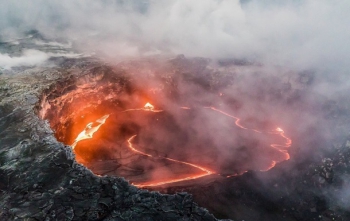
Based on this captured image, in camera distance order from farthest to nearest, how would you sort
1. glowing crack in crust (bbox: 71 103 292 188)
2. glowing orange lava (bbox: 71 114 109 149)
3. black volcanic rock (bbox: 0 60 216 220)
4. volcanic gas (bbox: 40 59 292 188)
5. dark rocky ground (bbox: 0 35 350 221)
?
glowing orange lava (bbox: 71 114 109 149)
volcanic gas (bbox: 40 59 292 188)
glowing crack in crust (bbox: 71 103 292 188)
dark rocky ground (bbox: 0 35 350 221)
black volcanic rock (bbox: 0 60 216 220)

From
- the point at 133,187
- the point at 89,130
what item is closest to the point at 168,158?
the point at 89,130

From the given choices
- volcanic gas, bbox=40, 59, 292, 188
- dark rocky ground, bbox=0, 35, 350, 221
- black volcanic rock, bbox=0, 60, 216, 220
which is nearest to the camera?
black volcanic rock, bbox=0, 60, 216, 220

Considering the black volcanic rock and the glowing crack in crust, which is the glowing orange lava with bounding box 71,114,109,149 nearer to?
the glowing crack in crust

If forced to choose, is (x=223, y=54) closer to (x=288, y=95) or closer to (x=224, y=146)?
(x=288, y=95)

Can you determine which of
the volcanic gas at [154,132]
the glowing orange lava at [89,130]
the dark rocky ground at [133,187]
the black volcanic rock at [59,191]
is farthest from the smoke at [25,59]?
the black volcanic rock at [59,191]

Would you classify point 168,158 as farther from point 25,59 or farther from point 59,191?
point 25,59

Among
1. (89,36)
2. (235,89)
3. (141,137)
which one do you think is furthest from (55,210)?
(89,36)

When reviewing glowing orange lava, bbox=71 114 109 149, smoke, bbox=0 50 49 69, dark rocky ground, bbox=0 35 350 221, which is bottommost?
glowing orange lava, bbox=71 114 109 149

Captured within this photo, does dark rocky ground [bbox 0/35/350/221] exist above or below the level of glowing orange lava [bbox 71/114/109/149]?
above

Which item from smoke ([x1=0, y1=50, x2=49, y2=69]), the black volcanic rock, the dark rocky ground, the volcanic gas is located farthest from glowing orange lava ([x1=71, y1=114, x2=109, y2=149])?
smoke ([x1=0, y1=50, x2=49, y2=69])
